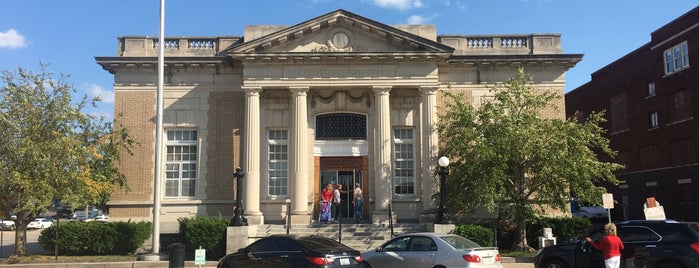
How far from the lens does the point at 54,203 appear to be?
64.2 ft

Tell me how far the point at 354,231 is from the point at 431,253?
32.2ft

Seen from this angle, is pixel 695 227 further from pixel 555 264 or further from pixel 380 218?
pixel 380 218

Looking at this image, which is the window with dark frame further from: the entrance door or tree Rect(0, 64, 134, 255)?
tree Rect(0, 64, 134, 255)

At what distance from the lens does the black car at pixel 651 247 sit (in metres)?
11.4

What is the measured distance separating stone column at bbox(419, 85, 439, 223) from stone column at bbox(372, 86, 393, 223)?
1440mm

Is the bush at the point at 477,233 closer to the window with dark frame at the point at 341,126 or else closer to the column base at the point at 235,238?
the window with dark frame at the point at 341,126

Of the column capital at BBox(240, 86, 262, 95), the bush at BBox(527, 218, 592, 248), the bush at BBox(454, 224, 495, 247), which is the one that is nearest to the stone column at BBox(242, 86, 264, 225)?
the column capital at BBox(240, 86, 262, 95)

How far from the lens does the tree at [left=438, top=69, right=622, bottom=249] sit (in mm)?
20234

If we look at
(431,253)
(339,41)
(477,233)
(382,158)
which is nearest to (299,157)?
(382,158)

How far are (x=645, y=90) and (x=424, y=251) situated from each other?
35.6m

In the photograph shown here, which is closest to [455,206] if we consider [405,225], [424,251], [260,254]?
[405,225]

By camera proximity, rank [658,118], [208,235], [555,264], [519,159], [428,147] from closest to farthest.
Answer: [555,264] < [208,235] < [519,159] < [428,147] < [658,118]

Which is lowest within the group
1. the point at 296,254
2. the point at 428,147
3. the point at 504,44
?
the point at 296,254

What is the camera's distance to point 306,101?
2508cm
